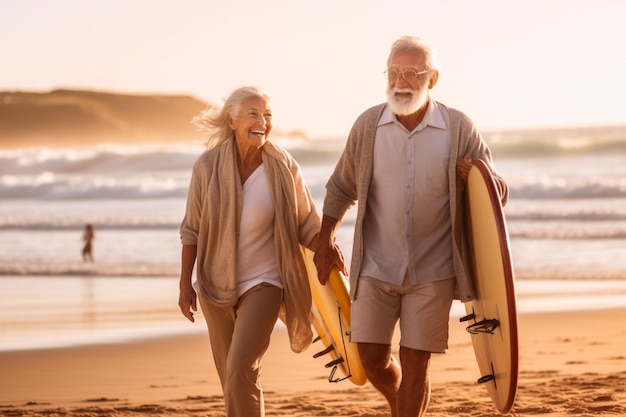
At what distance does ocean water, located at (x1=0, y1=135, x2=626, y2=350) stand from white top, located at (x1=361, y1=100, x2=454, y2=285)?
5.69 meters

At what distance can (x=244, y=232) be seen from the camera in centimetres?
579

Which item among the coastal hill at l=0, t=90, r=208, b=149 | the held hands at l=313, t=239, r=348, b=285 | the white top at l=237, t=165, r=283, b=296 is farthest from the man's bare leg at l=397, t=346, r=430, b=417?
the coastal hill at l=0, t=90, r=208, b=149

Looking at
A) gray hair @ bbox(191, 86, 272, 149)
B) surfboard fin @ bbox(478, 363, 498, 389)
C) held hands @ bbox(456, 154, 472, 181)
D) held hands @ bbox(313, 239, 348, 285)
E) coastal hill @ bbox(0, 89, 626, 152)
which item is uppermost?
coastal hill @ bbox(0, 89, 626, 152)

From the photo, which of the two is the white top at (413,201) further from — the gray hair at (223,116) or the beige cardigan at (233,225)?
the gray hair at (223,116)

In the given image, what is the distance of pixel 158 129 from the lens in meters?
77.8

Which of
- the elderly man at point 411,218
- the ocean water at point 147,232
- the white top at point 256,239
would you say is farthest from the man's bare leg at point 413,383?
the ocean water at point 147,232

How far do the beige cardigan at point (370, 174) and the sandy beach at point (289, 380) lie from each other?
201cm

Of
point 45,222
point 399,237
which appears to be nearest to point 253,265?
point 399,237

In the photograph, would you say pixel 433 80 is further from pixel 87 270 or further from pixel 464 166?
pixel 87 270

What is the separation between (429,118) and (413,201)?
396 millimetres

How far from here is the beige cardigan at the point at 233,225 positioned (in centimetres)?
575

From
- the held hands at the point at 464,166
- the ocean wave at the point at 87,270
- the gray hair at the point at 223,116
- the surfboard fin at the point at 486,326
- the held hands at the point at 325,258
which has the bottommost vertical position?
the surfboard fin at the point at 486,326

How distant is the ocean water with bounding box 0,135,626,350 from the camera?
12.9 metres

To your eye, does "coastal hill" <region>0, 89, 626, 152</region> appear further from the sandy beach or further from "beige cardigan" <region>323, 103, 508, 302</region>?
"beige cardigan" <region>323, 103, 508, 302</region>
